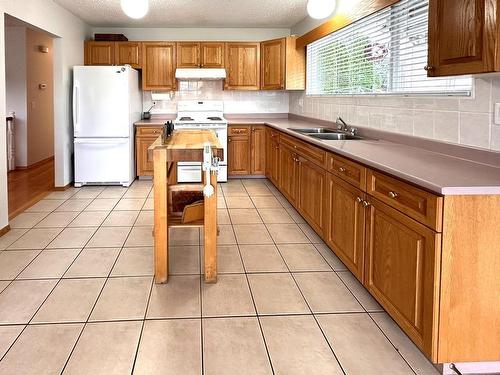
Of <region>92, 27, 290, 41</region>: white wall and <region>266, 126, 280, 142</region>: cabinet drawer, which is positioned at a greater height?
<region>92, 27, 290, 41</region>: white wall

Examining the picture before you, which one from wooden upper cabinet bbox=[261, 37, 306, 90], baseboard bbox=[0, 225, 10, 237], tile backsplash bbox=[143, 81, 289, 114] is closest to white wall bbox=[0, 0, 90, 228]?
tile backsplash bbox=[143, 81, 289, 114]

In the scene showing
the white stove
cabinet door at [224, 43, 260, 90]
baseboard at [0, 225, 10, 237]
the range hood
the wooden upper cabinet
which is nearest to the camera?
baseboard at [0, 225, 10, 237]

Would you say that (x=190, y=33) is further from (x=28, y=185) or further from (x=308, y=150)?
(x=308, y=150)

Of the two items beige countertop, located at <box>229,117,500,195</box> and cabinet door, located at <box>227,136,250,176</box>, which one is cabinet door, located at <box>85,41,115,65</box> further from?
beige countertop, located at <box>229,117,500,195</box>

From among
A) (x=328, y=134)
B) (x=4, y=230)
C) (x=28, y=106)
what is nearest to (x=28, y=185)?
(x=28, y=106)

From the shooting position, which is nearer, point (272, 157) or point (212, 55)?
point (272, 157)

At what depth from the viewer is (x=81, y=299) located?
9.86 ft

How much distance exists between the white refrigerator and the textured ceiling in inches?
30.8

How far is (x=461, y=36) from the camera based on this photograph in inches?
91.3

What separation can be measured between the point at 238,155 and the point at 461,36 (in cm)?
522

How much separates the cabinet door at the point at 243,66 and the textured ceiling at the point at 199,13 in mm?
344

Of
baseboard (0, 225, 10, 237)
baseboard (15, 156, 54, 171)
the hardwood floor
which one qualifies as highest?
baseboard (15, 156, 54, 171)

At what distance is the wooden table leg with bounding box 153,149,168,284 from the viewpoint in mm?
3205

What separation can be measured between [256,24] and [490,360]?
6308mm
